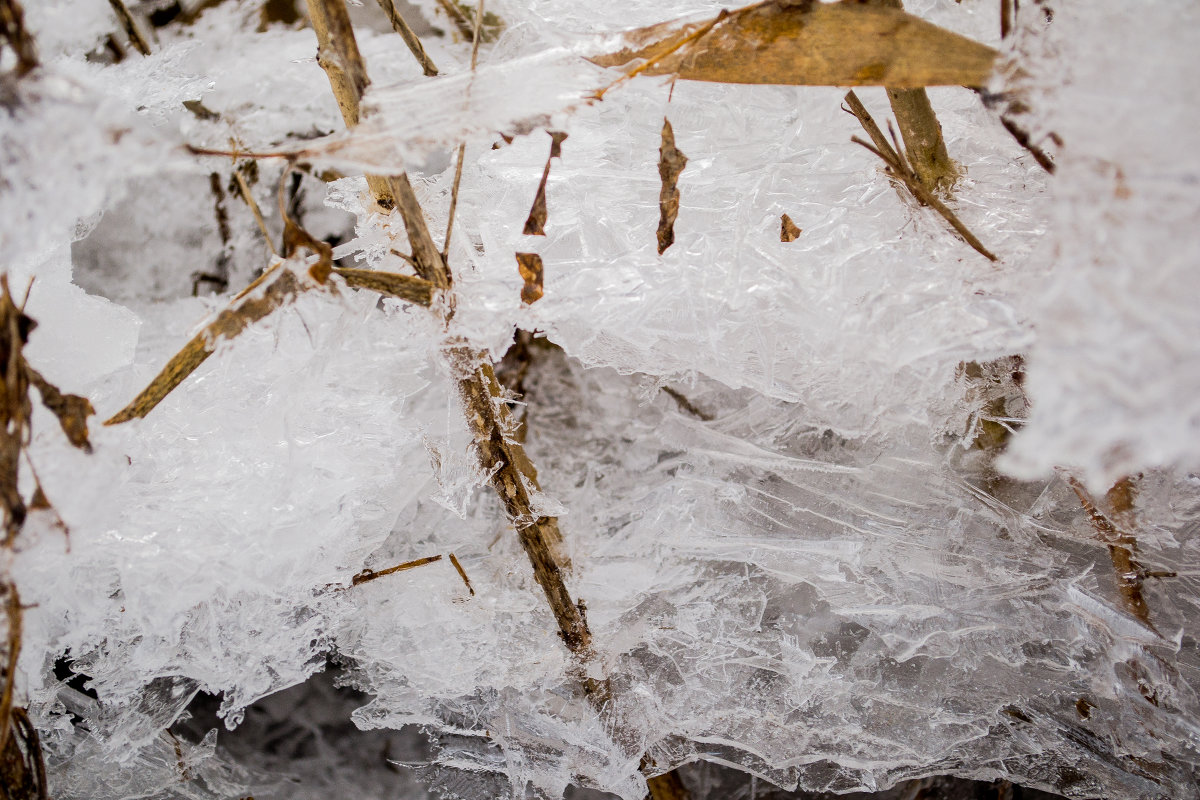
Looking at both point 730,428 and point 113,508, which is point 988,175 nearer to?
point 730,428

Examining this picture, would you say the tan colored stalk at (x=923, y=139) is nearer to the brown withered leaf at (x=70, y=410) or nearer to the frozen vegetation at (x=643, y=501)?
the frozen vegetation at (x=643, y=501)

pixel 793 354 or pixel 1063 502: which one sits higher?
pixel 793 354

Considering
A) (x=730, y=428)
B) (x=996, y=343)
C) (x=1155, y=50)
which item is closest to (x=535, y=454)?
(x=730, y=428)

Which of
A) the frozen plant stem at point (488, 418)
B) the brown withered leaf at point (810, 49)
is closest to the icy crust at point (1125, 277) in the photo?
the brown withered leaf at point (810, 49)

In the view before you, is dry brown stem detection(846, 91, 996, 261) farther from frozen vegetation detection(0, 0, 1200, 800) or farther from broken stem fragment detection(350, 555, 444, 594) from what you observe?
broken stem fragment detection(350, 555, 444, 594)

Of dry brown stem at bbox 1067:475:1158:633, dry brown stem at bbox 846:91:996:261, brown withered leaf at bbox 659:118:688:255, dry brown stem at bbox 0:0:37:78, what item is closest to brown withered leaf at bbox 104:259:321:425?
dry brown stem at bbox 0:0:37:78

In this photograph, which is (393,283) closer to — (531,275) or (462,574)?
(531,275)
